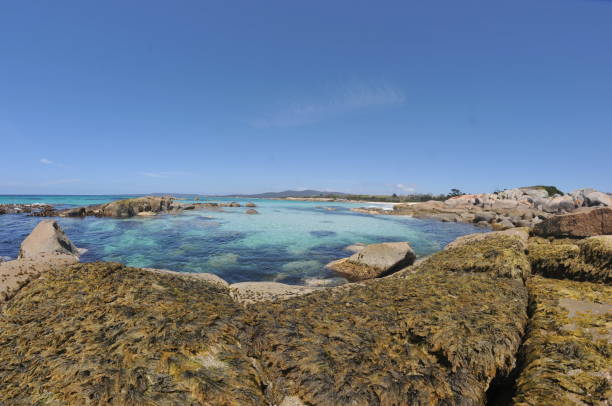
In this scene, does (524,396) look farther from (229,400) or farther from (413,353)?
(229,400)

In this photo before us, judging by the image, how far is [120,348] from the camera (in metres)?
3.31

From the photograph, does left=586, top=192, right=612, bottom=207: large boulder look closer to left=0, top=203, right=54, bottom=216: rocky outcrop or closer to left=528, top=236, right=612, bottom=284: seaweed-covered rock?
left=528, top=236, right=612, bottom=284: seaweed-covered rock

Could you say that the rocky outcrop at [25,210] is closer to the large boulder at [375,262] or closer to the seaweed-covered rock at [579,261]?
the large boulder at [375,262]

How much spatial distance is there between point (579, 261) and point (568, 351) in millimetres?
4454

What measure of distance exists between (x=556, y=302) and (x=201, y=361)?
21.6 ft

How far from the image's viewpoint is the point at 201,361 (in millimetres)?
3287

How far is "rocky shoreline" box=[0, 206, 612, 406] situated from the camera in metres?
2.91

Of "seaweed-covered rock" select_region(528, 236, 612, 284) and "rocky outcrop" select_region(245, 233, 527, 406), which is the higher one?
"seaweed-covered rock" select_region(528, 236, 612, 284)

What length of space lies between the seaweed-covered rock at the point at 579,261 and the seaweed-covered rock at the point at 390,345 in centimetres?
230

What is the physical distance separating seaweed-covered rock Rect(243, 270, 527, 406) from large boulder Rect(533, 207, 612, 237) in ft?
19.7

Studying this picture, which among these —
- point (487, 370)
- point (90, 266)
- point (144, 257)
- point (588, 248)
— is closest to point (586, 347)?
point (487, 370)

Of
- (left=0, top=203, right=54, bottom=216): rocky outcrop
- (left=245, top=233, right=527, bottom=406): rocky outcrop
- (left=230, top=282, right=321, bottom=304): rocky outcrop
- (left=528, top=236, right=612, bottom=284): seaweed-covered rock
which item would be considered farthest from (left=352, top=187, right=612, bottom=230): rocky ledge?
(left=0, top=203, right=54, bottom=216): rocky outcrop

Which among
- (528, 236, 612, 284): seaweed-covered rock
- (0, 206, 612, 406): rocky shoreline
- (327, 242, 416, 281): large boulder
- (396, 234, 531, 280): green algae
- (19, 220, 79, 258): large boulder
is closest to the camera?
(0, 206, 612, 406): rocky shoreline

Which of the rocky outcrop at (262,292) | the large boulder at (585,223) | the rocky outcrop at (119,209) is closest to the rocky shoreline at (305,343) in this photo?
the rocky outcrop at (262,292)
